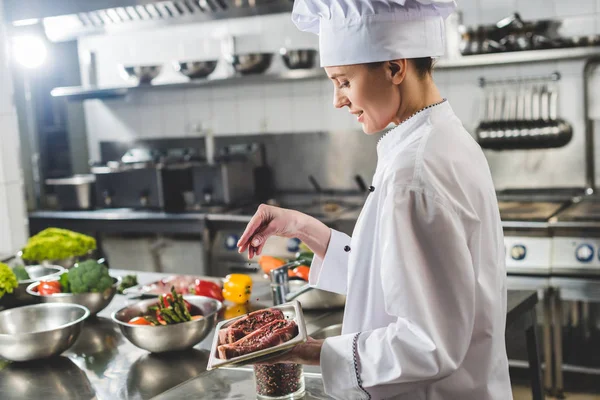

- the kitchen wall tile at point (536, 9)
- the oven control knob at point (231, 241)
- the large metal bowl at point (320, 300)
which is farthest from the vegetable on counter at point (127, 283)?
the kitchen wall tile at point (536, 9)

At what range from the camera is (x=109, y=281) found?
250 centimetres

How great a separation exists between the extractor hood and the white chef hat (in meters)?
3.26

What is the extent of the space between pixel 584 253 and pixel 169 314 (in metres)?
2.49

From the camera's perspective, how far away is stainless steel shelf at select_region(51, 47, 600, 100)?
4.18 m

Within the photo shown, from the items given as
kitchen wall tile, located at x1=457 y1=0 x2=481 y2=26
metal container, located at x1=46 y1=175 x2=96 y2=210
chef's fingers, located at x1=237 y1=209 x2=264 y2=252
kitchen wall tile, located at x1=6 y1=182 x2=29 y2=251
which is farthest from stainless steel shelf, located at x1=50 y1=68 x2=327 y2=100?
chef's fingers, located at x1=237 y1=209 x2=264 y2=252

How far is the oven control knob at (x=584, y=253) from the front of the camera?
3.70 meters

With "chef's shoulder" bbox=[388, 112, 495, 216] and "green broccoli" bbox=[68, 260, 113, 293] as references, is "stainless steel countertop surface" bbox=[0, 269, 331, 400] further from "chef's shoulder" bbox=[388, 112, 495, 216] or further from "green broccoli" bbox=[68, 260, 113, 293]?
"chef's shoulder" bbox=[388, 112, 495, 216]

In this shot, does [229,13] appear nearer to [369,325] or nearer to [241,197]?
[241,197]

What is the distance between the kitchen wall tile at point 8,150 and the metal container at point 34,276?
1057mm

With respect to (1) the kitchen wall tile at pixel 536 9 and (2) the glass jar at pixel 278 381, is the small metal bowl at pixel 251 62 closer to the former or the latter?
(1) the kitchen wall tile at pixel 536 9

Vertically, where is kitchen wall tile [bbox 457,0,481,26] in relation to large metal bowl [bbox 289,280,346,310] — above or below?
above

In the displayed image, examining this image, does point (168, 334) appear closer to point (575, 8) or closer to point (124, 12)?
point (575, 8)

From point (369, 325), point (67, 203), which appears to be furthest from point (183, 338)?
point (67, 203)

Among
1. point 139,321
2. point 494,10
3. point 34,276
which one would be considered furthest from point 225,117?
point 139,321
